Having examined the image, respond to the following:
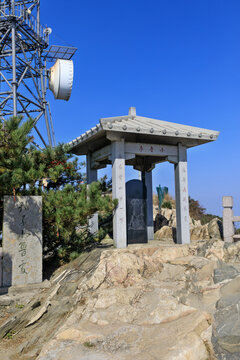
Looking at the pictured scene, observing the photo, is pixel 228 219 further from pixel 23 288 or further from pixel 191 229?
pixel 23 288

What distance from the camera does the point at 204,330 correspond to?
15.4 ft

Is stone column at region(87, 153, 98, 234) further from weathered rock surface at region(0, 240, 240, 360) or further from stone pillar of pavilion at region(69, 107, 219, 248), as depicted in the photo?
weathered rock surface at region(0, 240, 240, 360)

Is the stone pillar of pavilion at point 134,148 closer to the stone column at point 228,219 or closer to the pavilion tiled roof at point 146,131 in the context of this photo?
the pavilion tiled roof at point 146,131

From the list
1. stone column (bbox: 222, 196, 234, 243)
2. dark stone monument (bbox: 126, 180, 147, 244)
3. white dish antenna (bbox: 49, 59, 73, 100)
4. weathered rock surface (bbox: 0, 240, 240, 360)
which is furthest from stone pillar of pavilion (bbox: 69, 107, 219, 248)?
white dish antenna (bbox: 49, 59, 73, 100)

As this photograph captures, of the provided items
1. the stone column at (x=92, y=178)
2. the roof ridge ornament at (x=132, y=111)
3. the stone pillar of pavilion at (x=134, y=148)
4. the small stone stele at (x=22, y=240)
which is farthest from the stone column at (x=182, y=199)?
the small stone stele at (x=22, y=240)

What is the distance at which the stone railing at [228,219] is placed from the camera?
31.0 feet

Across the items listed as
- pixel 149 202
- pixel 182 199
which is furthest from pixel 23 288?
pixel 149 202

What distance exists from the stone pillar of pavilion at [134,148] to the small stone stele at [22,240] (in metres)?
1.88

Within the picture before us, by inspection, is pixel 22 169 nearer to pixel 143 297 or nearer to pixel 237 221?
pixel 143 297

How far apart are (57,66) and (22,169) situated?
4980 mm

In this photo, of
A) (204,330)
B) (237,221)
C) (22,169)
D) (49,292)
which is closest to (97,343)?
(204,330)

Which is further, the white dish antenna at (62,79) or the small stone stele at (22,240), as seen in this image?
the white dish antenna at (62,79)

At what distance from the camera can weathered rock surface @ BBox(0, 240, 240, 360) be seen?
446cm

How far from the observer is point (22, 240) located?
762 cm
